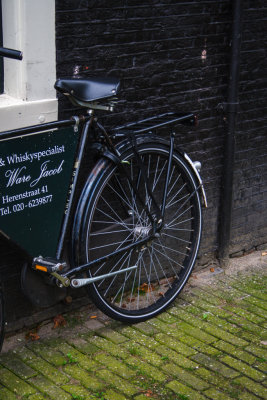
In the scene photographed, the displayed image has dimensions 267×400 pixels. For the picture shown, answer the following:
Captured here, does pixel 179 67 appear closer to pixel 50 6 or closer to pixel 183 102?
pixel 183 102

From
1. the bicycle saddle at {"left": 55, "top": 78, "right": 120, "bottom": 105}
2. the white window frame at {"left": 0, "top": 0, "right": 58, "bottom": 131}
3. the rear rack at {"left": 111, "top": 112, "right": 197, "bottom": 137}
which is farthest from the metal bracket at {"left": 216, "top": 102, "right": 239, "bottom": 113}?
the white window frame at {"left": 0, "top": 0, "right": 58, "bottom": 131}

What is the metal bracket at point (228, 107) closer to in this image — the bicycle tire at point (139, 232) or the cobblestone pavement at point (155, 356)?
the bicycle tire at point (139, 232)

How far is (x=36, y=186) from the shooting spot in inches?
163

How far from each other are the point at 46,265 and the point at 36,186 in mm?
455

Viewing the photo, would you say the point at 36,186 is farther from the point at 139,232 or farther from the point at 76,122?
the point at 139,232

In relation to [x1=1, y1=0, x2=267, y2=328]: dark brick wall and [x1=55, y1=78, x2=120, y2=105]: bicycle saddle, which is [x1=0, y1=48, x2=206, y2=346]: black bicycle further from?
[x1=1, y1=0, x2=267, y2=328]: dark brick wall

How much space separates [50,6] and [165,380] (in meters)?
2.25

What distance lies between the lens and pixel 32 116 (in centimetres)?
428

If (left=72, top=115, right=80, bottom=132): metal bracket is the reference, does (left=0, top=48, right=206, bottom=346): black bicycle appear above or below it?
below

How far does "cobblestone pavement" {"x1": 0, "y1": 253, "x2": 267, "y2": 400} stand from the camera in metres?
4.03

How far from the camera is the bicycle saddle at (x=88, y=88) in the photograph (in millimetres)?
4039

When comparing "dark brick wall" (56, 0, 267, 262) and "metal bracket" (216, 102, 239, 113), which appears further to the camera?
"metal bracket" (216, 102, 239, 113)

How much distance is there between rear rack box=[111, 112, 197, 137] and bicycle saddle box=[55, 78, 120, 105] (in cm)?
34

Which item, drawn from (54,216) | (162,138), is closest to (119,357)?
(54,216)
